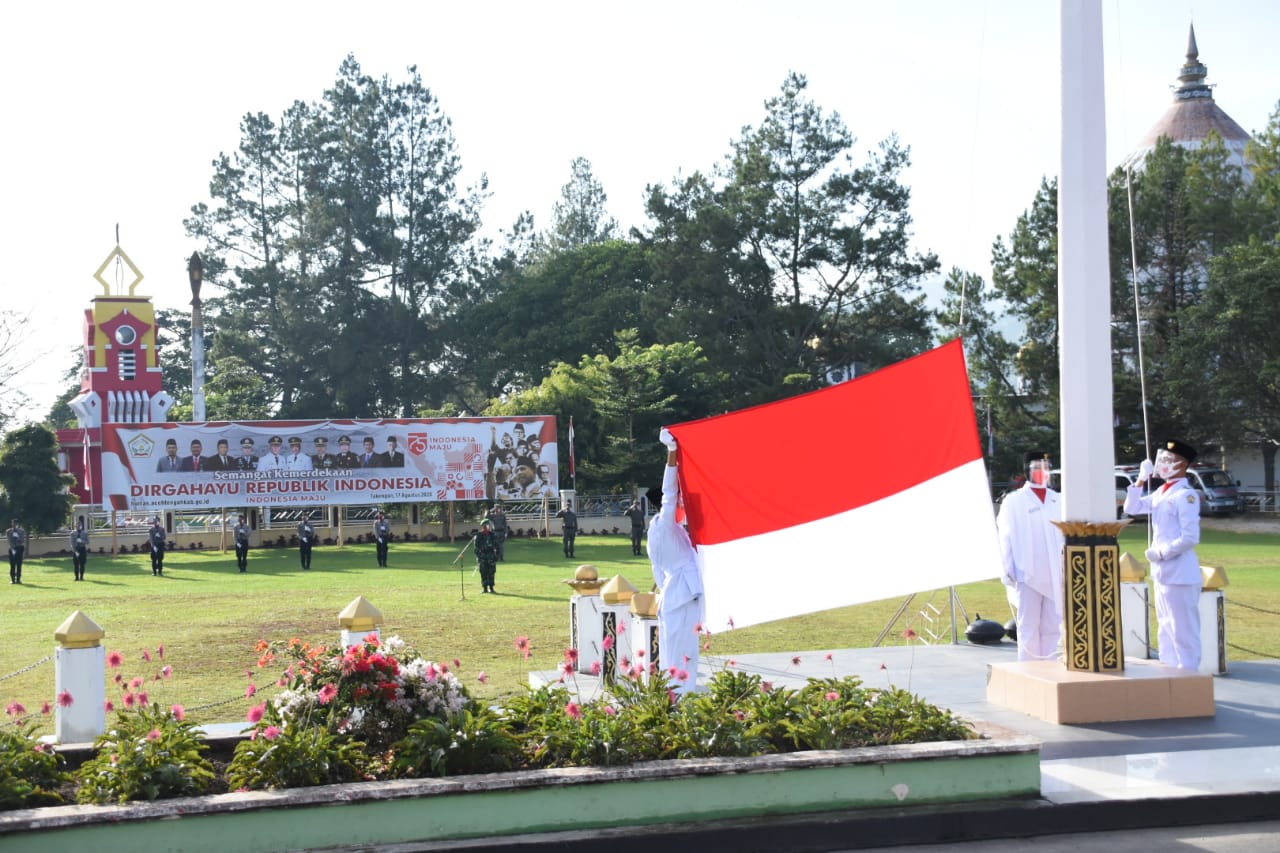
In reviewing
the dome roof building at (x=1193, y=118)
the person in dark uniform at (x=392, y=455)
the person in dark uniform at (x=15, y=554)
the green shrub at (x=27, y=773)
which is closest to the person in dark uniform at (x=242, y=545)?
the person in dark uniform at (x=15, y=554)

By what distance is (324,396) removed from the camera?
59.4m

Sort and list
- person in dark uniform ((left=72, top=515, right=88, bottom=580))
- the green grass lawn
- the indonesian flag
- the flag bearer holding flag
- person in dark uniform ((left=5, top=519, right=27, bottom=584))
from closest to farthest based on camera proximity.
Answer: the indonesian flag → the flag bearer holding flag → the green grass lawn → person in dark uniform ((left=5, top=519, right=27, bottom=584)) → person in dark uniform ((left=72, top=515, right=88, bottom=580))

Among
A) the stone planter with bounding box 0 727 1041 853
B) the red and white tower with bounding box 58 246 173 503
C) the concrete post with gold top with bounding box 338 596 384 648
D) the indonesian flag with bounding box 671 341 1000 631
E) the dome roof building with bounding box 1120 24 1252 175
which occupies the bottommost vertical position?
the stone planter with bounding box 0 727 1041 853

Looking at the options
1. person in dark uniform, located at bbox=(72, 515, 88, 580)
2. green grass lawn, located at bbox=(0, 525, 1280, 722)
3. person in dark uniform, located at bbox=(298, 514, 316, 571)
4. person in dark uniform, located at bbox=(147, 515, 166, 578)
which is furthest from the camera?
person in dark uniform, located at bbox=(298, 514, 316, 571)

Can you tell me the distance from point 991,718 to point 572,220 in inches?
2611

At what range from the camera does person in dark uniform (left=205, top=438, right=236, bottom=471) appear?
36.7 m

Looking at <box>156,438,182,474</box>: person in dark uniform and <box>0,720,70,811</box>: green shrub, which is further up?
<box>156,438,182,474</box>: person in dark uniform

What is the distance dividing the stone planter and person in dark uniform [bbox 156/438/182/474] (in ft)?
107

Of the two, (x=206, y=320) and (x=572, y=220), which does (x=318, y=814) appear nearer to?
(x=206, y=320)

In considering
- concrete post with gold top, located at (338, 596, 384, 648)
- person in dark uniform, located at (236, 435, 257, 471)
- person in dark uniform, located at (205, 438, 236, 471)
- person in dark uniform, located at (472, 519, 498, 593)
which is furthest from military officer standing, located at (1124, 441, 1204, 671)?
person in dark uniform, located at (205, 438, 236, 471)

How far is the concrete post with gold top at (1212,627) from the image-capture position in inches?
447

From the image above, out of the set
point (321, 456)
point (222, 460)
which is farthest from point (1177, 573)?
point (222, 460)

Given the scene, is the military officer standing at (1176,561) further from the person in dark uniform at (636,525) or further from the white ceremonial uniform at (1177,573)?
the person in dark uniform at (636,525)

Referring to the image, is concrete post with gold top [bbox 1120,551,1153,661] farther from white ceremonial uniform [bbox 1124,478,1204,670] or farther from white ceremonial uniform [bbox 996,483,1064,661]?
white ceremonial uniform [bbox 1124,478,1204,670]
